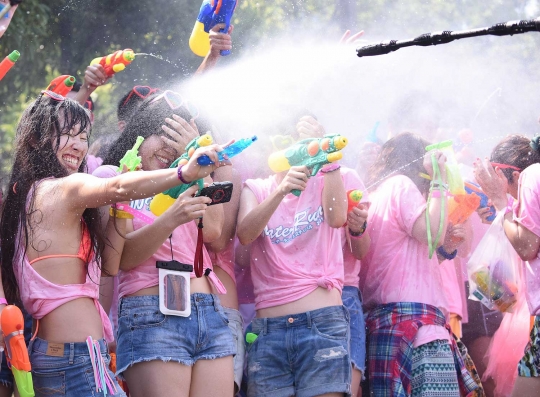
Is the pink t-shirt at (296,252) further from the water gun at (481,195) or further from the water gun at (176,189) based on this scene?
the water gun at (481,195)

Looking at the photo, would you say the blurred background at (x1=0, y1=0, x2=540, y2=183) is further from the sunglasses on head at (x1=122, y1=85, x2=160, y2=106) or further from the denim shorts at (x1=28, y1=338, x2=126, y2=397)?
the denim shorts at (x1=28, y1=338, x2=126, y2=397)

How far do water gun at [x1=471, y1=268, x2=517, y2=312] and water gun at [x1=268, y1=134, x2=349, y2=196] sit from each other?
1.41m

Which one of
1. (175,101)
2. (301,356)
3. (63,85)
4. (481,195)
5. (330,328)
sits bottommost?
(301,356)

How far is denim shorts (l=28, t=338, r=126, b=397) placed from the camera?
293cm

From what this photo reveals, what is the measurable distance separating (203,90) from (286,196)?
3.00 feet

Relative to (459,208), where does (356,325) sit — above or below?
below

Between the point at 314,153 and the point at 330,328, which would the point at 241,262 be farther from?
the point at 314,153

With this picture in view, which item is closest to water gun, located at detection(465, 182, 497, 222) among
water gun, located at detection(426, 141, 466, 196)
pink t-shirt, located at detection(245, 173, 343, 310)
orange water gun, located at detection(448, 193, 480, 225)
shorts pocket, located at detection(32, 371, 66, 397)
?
orange water gun, located at detection(448, 193, 480, 225)

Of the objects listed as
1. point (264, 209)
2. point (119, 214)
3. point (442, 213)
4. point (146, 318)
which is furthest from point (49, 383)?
point (442, 213)

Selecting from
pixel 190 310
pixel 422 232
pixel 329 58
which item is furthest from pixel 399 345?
pixel 329 58

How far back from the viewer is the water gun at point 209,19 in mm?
4594

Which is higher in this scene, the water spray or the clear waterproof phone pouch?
the water spray

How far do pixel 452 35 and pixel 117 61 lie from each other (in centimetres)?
237

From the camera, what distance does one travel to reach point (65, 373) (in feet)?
9.71
